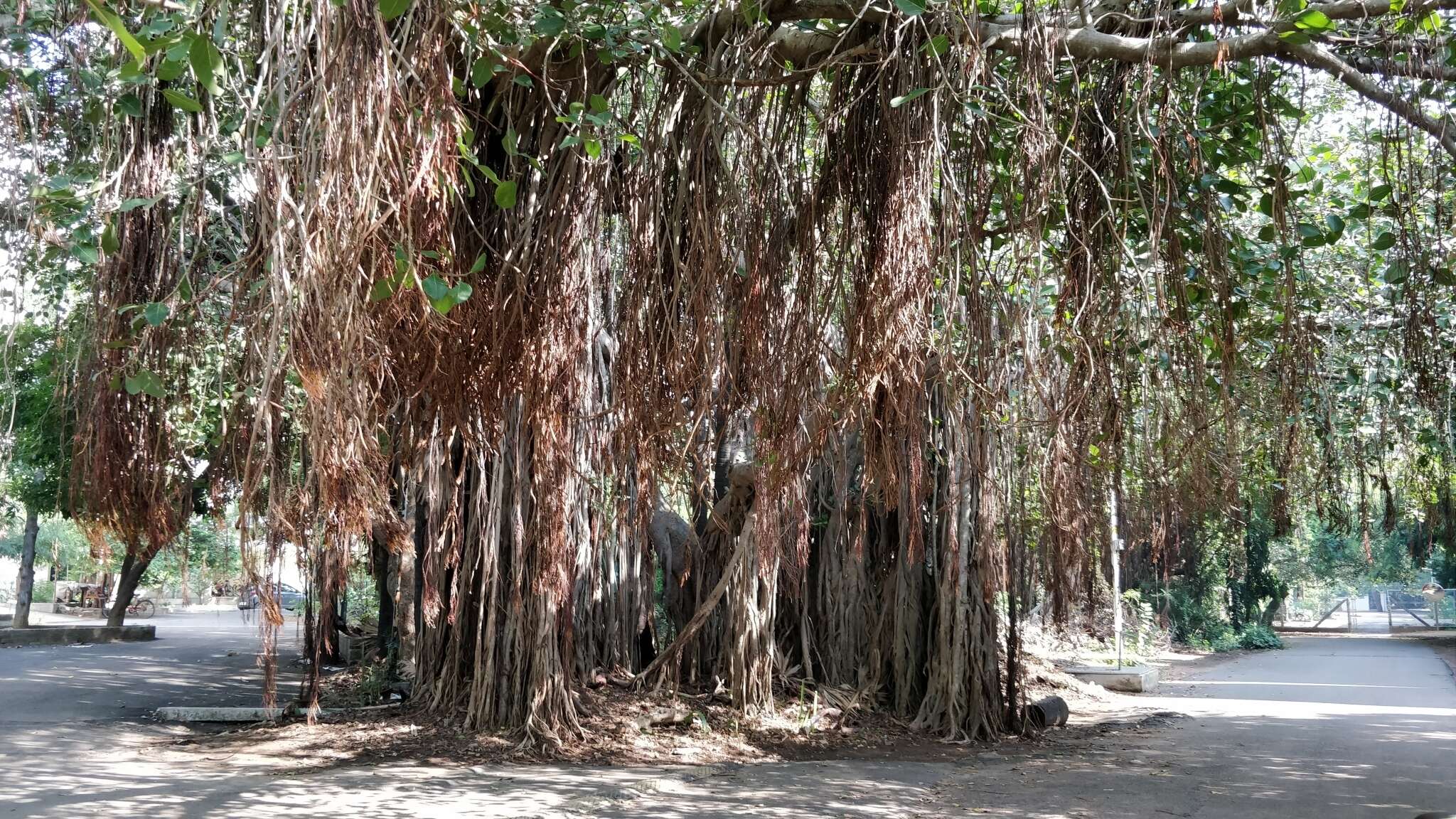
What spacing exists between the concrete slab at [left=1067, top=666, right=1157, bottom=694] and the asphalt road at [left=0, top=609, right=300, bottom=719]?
910 centimetres

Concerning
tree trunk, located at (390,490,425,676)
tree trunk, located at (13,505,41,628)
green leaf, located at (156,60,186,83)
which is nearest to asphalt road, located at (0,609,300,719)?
tree trunk, located at (390,490,425,676)

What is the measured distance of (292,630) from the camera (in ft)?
78.0

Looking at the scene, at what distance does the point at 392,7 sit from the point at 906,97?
1224 mm

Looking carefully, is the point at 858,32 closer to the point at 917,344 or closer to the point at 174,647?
the point at 917,344

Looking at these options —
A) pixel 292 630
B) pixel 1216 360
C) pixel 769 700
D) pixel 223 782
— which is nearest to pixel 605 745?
pixel 769 700

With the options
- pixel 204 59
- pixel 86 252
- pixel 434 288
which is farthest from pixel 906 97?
pixel 86 252

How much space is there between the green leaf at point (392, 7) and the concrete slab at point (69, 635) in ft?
60.3

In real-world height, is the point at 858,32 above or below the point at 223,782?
above

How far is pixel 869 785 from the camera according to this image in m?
6.75

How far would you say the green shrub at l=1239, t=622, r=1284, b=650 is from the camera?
21797 mm

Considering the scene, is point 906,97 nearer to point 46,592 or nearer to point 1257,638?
point 1257,638

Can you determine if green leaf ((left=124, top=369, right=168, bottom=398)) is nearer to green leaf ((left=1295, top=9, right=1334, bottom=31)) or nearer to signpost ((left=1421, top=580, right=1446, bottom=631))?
green leaf ((left=1295, top=9, right=1334, bottom=31))

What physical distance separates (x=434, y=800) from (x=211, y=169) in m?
4.04

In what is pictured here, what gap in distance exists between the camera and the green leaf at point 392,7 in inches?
78.5
